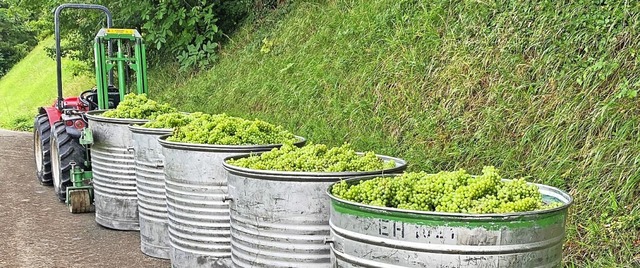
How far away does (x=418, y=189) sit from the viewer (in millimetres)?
3008

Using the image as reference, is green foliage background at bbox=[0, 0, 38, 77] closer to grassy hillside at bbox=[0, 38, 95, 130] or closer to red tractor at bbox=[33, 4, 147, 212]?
grassy hillside at bbox=[0, 38, 95, 130]

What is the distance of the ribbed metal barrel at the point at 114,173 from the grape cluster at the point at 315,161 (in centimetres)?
257

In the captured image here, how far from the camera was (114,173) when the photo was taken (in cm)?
654

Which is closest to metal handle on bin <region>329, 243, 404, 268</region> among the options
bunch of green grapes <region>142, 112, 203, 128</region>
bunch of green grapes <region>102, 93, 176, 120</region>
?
bunch of green grapes <region>142, 112, 203, 128</region>

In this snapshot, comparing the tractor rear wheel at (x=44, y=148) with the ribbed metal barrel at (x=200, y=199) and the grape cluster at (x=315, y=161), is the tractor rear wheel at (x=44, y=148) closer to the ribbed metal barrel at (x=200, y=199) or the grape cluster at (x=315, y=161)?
the ribbed metal barrel at (x=200, y=199)

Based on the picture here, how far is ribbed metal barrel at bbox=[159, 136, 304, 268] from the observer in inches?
176

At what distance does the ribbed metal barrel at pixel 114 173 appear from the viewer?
6.36 meters

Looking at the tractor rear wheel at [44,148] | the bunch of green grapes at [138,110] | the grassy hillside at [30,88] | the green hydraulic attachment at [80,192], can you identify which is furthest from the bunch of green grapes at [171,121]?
the grassy hillside at [30,88]

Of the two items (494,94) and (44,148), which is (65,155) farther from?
(494,94)

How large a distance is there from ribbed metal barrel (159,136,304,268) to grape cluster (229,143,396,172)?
1.61 feet

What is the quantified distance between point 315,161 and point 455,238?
4.02 ft

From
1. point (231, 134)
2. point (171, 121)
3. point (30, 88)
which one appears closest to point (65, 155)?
point (171, 121)

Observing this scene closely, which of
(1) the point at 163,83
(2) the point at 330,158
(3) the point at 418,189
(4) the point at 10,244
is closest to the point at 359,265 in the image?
(3) the point at 418,189

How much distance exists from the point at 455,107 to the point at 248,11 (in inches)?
290
